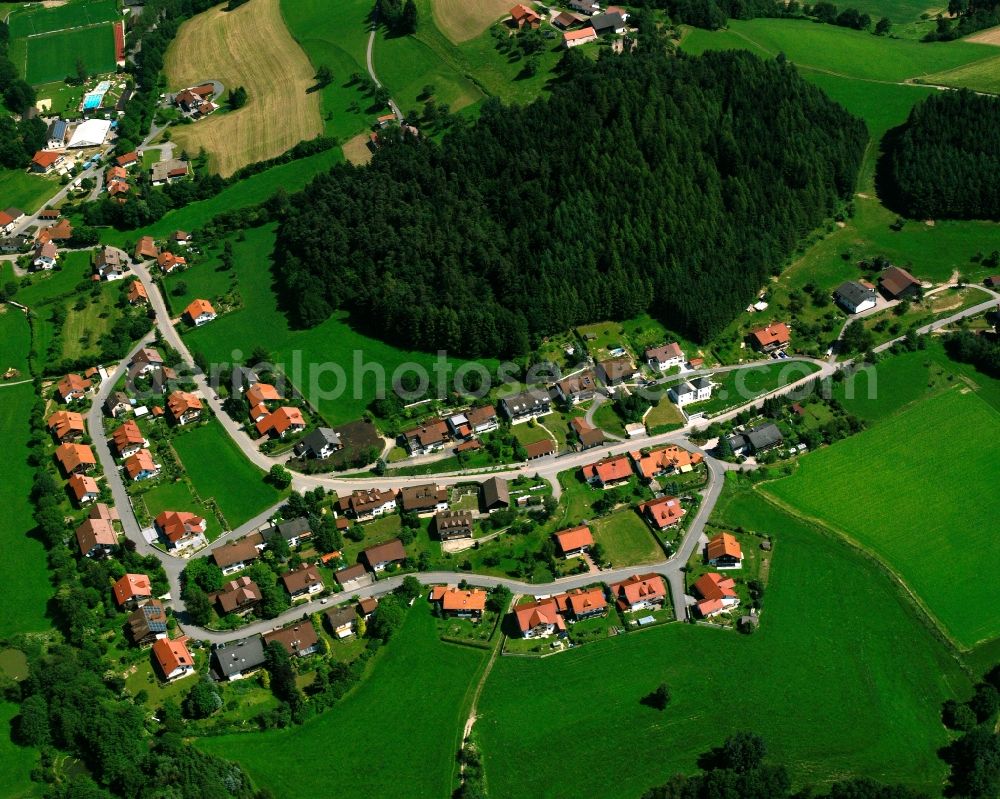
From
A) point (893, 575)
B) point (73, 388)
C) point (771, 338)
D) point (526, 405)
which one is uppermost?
point (73, 388)

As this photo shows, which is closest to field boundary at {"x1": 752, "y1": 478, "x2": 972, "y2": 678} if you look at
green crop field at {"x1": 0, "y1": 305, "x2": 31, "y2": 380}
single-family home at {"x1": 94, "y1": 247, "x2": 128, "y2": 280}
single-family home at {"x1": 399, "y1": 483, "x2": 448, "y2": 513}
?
single-family home at {"x1": 399, "y1": 483, "x2": 448, "y2": 513}

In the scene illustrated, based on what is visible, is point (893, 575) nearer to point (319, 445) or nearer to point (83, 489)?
point (319, 445)

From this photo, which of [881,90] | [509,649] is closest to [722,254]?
[881,90]

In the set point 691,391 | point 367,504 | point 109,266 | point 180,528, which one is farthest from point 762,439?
point 109,266

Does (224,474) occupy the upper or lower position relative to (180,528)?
upper

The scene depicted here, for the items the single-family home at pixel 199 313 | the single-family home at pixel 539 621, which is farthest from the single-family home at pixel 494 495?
the single-family home at pixel 199 313
